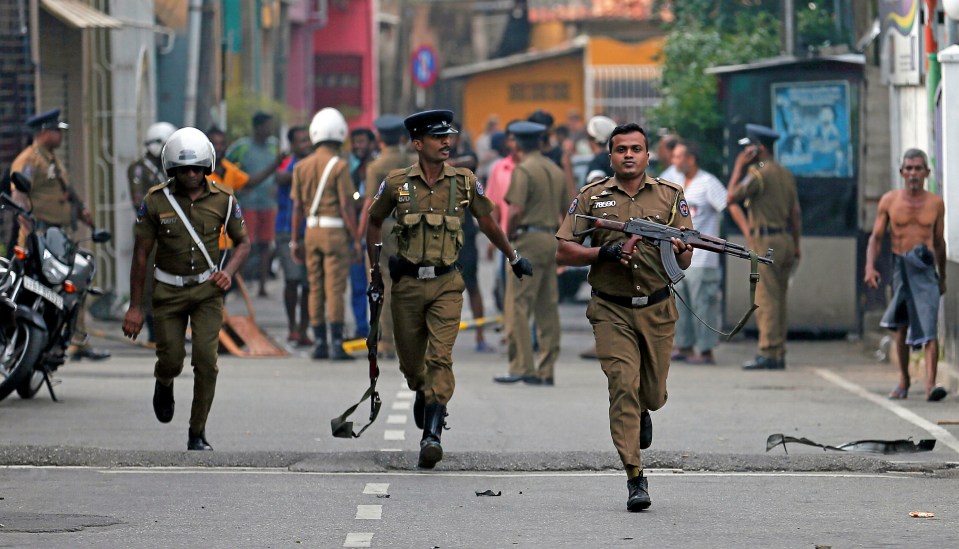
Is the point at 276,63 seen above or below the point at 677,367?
above

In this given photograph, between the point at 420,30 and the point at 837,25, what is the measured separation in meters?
33.0

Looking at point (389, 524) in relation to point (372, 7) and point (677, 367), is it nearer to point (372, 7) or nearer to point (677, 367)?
point (677, 367)

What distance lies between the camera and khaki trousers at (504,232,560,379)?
1405 centimetres

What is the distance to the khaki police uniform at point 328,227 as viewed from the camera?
15672 mm

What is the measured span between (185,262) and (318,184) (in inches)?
219

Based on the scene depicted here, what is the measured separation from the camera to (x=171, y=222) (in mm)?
10125

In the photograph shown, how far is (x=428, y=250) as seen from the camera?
32.8 feet

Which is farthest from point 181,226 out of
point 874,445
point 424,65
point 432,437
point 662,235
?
point 424,65

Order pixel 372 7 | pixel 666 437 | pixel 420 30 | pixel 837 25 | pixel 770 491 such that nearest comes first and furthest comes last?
pixel 770 491
pixel 666 437
pixel 837 25
pixel 372 7
pixel 420 30

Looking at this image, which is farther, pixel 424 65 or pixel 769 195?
pixel 424 65

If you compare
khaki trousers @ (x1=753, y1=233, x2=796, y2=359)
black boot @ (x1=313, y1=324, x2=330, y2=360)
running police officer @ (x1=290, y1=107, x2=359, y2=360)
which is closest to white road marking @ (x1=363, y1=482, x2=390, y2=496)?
running police officer @ (x1=290, y1=107, x2=359, y2=360)

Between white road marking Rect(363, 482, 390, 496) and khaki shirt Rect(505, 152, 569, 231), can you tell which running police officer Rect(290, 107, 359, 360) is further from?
white road marking Rect(363, 482, 390, 496)

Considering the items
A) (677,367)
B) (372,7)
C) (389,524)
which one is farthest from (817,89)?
(372,7)

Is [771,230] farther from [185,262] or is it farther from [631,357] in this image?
[631,357]
